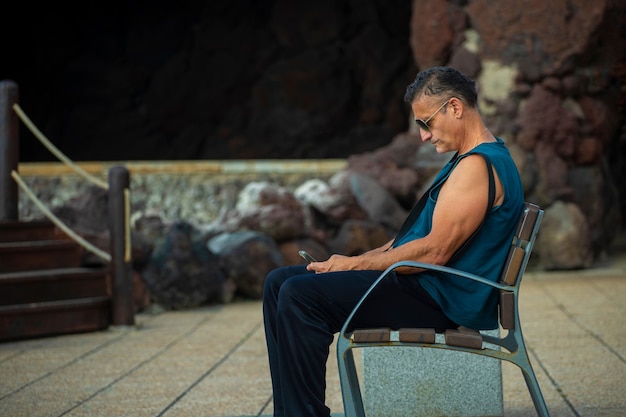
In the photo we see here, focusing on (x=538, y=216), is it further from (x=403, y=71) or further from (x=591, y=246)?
(x=403, y=71)

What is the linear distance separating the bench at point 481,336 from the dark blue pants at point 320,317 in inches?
3.1

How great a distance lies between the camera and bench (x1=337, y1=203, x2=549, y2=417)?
319 centimetres

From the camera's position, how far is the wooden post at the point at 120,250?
23.6 feet

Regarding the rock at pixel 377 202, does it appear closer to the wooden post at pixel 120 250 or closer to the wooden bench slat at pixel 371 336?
the wooden post at pixel 120 250

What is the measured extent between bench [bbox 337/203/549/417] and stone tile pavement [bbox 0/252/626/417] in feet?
3.50

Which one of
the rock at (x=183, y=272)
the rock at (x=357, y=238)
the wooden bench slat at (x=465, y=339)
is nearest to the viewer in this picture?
the wooden bench slat at (x=465, y=339)

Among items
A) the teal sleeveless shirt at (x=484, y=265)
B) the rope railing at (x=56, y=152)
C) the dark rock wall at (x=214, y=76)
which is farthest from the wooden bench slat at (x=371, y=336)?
the dark rock wall at (x=214, y=76)

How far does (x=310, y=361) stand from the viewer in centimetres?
327

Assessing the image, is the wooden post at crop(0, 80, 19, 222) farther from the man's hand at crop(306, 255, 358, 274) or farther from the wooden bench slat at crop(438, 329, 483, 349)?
the wooden bench slat at crop(438, 329, 483, 349)

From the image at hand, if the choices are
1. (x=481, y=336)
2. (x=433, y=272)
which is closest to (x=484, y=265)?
(x=433, y=272)

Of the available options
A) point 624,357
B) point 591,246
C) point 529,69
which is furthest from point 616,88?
point 624,357

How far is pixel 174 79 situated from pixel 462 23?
769 centimetres

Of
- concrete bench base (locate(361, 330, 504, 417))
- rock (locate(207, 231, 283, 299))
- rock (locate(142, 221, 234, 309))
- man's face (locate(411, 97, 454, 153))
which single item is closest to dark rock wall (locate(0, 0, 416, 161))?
rock (locate(207, 231, 283, 299))

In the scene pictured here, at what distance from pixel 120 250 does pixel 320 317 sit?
4095 mm
